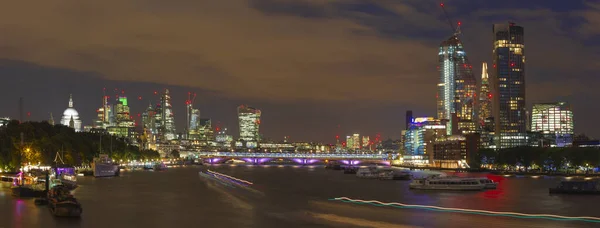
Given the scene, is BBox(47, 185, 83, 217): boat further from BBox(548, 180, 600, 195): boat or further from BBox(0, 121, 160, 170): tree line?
BBox(548, 180, 600, 195): boat

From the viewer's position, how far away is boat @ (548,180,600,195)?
97438 millimetres

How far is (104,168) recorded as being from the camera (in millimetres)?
151375

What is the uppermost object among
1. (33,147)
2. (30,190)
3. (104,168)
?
(33,147)

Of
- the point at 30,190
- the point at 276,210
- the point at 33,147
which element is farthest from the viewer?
the point at 33,147

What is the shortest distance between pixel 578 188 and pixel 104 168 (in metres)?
96.4

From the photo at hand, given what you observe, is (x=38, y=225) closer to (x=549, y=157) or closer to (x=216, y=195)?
(x=216, y=195)

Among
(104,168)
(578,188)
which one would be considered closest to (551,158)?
(578,188)

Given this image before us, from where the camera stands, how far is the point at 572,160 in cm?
16838

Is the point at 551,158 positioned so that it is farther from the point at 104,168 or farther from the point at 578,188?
the point at 104,168

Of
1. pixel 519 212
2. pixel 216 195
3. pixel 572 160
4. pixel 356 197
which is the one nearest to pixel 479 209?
pixel 519 212

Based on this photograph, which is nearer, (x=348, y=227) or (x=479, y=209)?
(x=348, y=227)

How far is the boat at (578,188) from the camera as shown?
97.4m

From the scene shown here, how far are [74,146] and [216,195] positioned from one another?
264ft

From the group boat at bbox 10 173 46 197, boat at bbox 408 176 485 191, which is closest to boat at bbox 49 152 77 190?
boat at bbox 10 173 46 197
